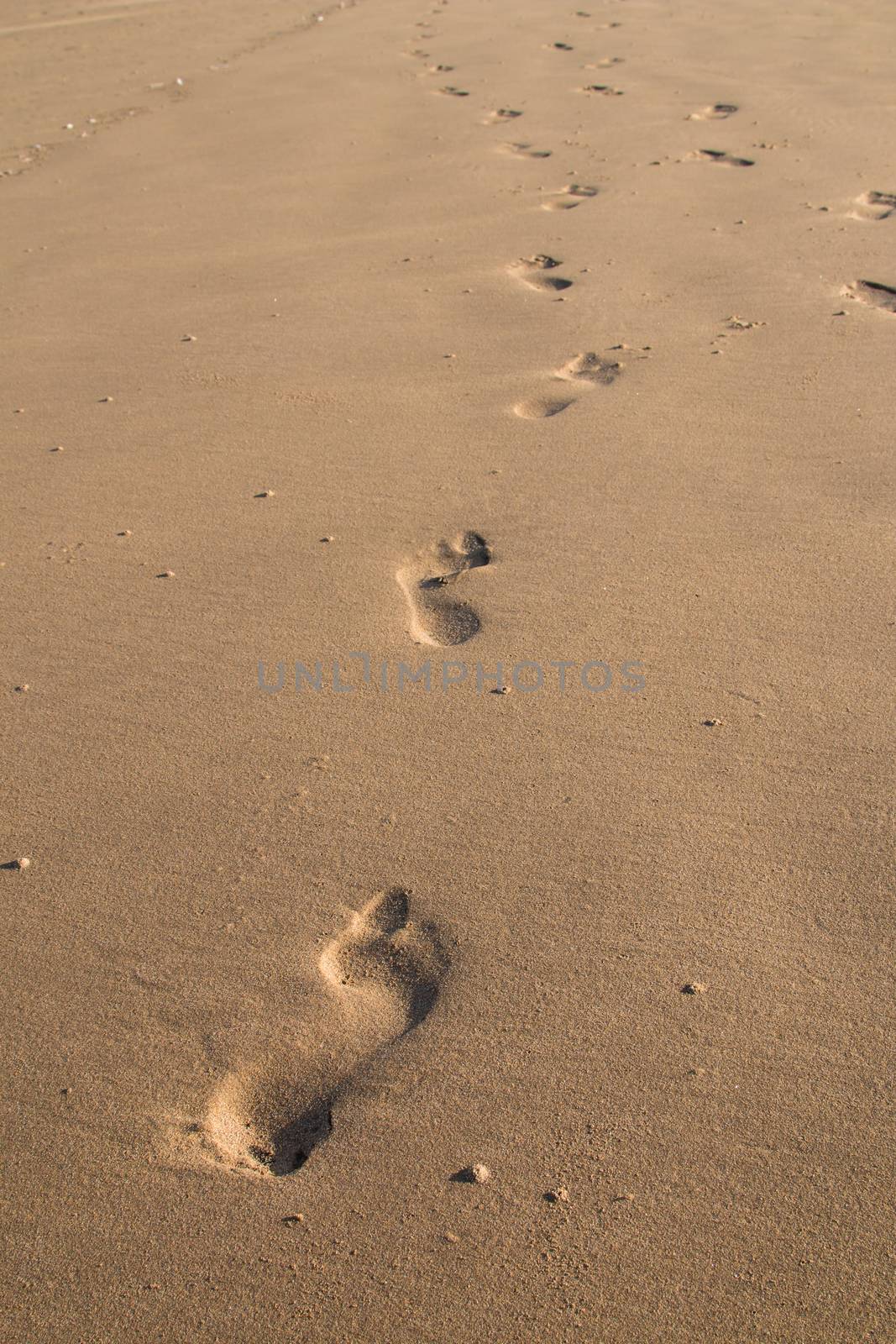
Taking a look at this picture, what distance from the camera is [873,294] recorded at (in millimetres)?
3574

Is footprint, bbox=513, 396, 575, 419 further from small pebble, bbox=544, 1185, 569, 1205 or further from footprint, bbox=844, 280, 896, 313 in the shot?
small pebble, bbox=544, 1185, 569, 1205

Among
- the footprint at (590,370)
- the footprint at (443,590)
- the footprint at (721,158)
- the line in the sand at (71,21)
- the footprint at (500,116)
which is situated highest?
the line in the sand at (71,21)

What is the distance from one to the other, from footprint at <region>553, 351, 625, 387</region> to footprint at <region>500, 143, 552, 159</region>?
2291 mm

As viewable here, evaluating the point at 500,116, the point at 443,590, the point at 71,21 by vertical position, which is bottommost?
the point at 443,590

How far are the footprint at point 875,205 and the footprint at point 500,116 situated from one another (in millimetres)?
2029

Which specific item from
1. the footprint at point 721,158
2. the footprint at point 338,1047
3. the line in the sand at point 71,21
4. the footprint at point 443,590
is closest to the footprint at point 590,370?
the footprint at point 443,590

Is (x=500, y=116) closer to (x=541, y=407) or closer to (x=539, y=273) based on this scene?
(x=539, y=273)

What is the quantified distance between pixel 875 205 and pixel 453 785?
352cm

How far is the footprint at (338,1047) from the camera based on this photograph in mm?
1410

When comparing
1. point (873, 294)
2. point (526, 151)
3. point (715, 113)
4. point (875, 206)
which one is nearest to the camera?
point (873, 294)

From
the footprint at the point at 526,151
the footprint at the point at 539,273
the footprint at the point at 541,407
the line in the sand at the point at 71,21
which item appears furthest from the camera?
the line in the sand at the point at 71,21

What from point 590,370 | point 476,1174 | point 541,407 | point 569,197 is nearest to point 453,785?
point 476,1174

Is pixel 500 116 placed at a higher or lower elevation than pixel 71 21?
lower

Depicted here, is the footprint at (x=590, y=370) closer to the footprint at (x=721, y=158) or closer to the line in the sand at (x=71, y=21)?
the footprint at (x=721, y=158)
